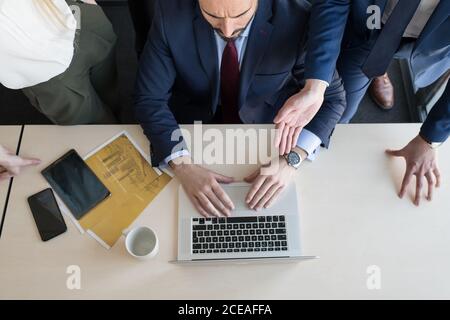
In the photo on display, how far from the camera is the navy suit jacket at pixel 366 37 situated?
1.28 meters

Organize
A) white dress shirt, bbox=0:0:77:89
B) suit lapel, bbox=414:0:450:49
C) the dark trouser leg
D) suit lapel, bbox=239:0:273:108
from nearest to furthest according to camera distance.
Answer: white dress shirt, bbox=0:0:77:89, suit lapel, bbox=414:0:450:49, suit lapel, bbox=239:0:273:108, the dark trouser leg

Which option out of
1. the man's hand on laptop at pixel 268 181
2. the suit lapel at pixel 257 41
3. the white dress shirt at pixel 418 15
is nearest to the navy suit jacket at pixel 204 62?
the suit lapel at pixel 257 41

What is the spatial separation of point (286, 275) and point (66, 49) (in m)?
0.92

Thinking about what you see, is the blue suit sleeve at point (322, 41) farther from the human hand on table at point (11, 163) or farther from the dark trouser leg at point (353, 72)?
the human hand on table at point (11, 163)

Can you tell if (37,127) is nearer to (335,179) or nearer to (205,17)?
(205,17)

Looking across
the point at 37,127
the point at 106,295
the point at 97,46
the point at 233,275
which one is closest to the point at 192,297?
the point at 233,275

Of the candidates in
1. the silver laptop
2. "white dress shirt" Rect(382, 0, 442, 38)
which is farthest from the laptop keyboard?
"white dress shirt" Rect(382, 0, 442, 38)

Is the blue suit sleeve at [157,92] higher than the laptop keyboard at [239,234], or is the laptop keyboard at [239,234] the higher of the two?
the blue suit sleeve at [157,92]

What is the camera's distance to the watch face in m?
1.33

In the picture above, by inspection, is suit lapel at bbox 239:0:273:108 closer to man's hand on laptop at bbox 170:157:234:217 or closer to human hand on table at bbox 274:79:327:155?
human hand on table at bbox 274:79:327:155

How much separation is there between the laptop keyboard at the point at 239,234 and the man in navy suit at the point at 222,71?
0.04 m

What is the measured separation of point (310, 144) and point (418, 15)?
1.75 ft

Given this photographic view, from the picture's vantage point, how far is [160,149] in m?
1.32

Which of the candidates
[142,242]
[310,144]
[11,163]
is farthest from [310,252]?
[11,163]
